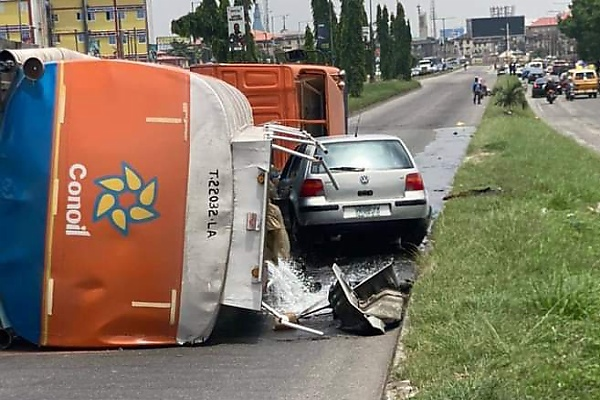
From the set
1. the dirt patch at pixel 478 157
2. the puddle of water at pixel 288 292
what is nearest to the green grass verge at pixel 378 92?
the dirt patch at pixel 478 157

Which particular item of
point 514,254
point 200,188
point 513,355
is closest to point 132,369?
point 200,188

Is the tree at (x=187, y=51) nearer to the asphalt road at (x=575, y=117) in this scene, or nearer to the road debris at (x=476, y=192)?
the asphalt road at (x=575, y=117)

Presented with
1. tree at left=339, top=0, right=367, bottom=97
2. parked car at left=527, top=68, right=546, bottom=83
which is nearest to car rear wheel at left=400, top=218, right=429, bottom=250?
tree at left=339, top=0, right=367, bottom=97

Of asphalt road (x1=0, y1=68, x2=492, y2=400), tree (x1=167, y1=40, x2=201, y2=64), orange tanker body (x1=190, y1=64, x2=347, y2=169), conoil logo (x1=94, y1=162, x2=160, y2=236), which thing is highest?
tree (x1=167, y1=40, x2=201, y2=64)

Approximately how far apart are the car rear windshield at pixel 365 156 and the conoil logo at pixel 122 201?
196 inches

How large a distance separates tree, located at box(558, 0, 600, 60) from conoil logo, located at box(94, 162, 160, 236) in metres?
92.4

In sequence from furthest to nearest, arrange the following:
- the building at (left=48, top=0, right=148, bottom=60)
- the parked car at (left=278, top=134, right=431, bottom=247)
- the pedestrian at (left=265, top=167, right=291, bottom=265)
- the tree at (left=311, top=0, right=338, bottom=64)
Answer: the tree at (left=311, top=0, right=338, bottom=64)
the building at (left=48, top=0, right=148, bottom=60)
the parked car at (left=278, top=134, right=431, bottom=247)
the pedestrian at (left=265, top=167, right=291, bottom=265)

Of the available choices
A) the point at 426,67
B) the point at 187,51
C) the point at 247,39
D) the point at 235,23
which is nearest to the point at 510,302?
the point at 235,23

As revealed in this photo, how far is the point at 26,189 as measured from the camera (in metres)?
8.53

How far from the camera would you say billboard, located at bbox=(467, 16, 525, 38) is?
616 ft

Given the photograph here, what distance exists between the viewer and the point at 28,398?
730cm

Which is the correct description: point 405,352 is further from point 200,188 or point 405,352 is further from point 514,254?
point 514,254

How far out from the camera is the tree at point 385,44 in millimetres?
96500

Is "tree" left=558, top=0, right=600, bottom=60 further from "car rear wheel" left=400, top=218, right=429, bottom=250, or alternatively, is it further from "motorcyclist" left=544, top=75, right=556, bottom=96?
"car rear wheel" left=400, top=218, right=429, bottom=250
